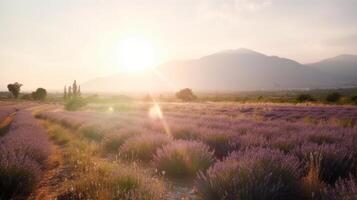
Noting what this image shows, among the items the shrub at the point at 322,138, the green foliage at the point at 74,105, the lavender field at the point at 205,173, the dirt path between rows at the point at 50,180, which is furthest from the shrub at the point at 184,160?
the green foliage at the point at 74,105

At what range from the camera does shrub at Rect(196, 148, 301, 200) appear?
3796mm

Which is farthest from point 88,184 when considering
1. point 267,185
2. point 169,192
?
point 267,185

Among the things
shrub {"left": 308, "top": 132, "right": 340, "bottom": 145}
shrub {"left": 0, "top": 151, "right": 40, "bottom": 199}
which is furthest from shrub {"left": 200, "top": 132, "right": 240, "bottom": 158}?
shrub {"left": 0, "top": 151, "right": 40, "bottom": 199}

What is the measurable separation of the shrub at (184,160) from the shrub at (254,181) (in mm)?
1532

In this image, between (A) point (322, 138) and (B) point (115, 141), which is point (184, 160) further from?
(B) point (115, 141)

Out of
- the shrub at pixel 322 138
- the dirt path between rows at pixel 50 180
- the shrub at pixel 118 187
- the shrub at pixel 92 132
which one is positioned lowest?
the dirt path between rows at pixel 50 180

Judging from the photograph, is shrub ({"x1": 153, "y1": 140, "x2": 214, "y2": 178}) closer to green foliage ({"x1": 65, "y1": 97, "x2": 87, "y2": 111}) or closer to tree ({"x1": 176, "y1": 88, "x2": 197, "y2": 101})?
green foliage ({"x1": 65, "y1": 97, "x2": 87, "y2": 111})

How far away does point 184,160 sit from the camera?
20.6ft

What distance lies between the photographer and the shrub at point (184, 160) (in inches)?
243

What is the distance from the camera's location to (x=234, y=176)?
4.11 meters

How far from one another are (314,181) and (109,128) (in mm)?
9769

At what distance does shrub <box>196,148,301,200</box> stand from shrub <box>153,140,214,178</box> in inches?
60.3

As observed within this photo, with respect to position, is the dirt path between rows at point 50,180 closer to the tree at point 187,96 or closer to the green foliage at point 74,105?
the green foliage at point 74,105

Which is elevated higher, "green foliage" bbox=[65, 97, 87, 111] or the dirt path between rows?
"green foliage" bbox=[65, 97, 87, 111]
